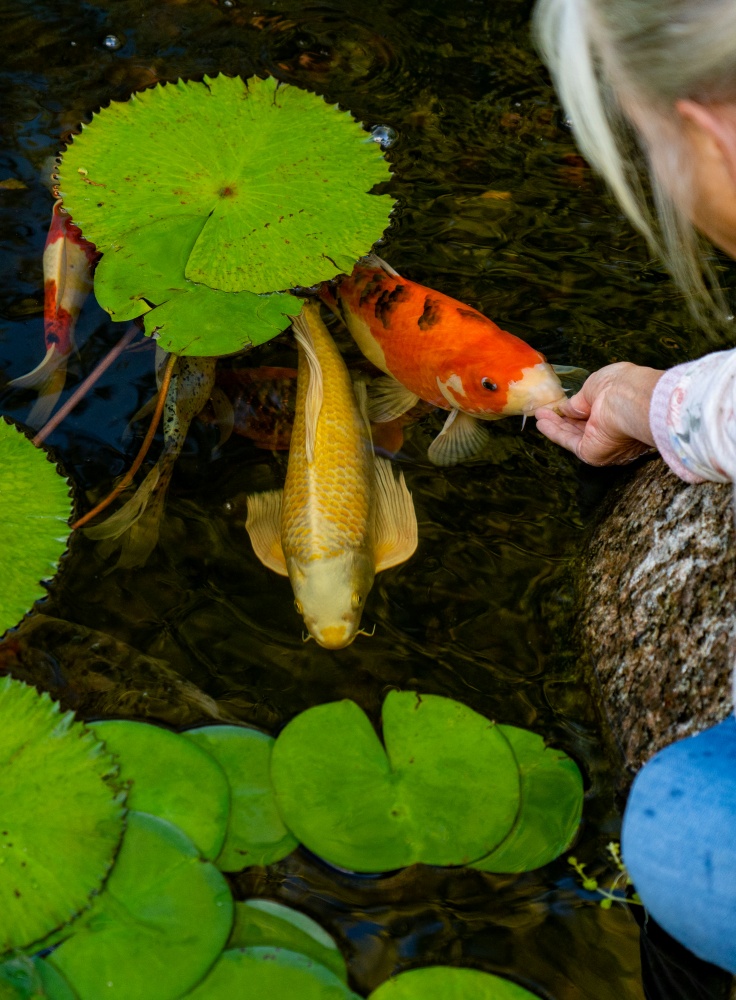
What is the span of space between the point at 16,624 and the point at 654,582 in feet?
4.66

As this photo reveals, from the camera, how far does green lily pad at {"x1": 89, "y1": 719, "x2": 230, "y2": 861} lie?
1.75 metres

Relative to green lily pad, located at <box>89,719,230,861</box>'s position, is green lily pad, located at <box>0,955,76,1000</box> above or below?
below

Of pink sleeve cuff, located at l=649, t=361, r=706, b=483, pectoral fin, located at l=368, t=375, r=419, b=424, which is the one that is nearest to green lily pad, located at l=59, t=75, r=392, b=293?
pectoral fin, located at l=368, t=375, r=419, b=424

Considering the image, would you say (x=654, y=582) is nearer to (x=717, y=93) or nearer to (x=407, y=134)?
(x=717, y=93)

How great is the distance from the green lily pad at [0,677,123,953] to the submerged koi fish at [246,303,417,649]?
61cm

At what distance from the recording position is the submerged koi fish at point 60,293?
2545 mm

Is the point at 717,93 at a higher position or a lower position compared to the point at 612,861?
higher

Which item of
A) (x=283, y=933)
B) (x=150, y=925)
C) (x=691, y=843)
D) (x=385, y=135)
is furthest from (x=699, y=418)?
(x=385, y=135)

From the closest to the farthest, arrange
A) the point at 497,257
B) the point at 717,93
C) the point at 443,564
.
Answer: the point at 717,93
the point at 443,564
the point at 497,257

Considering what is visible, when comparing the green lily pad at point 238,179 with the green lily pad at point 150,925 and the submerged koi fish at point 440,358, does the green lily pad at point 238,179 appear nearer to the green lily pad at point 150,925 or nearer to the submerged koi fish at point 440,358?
the submerged koi fish at point 440,358

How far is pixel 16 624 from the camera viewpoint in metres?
1.94

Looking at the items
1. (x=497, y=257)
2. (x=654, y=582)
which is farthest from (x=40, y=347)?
(x=654, y=582)

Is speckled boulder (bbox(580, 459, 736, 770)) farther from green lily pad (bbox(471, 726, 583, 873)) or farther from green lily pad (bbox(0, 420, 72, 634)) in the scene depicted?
green lily pad (bbox(0, 420, 72, 634))

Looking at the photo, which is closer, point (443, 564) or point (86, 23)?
point (443, 564)
